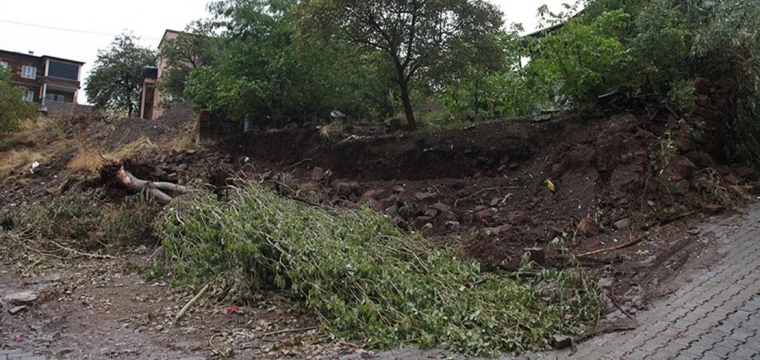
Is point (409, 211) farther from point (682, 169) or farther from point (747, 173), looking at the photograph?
point (747, 173)

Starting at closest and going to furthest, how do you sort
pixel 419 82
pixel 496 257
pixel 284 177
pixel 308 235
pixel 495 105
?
pixel 308 235 < pixel 496 257 < pixel 284 177 < pixel 419 82 < pixel 495 105

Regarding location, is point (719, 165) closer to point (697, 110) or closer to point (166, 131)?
point (697, 110)

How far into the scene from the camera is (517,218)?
20.8 feet

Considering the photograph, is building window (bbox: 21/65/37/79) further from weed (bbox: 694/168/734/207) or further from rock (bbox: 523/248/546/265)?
weed (bbox: 694/168/734/207)

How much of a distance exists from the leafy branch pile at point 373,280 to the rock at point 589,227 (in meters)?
1.36

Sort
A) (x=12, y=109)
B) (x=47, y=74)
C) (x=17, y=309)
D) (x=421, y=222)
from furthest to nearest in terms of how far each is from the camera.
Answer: (x=47, y=74), (x=12, y=109), (x=421, y=222), (x=17, y=309)

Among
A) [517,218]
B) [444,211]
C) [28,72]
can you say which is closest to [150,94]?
[28,72]

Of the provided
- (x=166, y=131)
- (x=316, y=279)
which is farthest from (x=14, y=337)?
(x=166, y=131)

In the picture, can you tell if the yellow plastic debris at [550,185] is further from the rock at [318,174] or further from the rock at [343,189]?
the rock at [318,174]

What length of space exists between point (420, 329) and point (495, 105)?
8011mm

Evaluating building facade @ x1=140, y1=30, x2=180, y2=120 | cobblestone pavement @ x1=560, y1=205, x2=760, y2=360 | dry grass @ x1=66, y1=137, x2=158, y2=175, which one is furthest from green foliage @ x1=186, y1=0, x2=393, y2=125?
building facade @ x1=140, y1=30, x2=180, y2=120

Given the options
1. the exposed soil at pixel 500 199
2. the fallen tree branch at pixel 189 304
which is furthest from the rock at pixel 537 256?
the fallen tree branch at pixel 189 304

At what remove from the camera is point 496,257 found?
5242 mm

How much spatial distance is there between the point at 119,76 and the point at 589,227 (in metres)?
30.0
